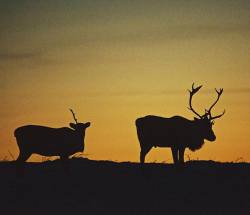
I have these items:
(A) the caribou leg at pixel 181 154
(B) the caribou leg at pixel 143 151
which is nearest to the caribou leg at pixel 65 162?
(B) the caribou leg at pixel 143 151

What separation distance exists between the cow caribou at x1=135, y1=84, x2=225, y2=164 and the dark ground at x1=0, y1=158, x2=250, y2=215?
825mm

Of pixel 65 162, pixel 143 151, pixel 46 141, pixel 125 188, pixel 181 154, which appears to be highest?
pixel 46 141

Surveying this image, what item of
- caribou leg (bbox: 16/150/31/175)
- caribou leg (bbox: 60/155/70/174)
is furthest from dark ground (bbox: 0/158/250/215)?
caribou leg (bbox: 16/150/31/175)

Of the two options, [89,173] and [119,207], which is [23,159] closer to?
[89,173]

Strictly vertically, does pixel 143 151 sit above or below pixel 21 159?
above

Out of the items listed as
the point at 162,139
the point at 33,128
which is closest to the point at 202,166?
the point at 162,139

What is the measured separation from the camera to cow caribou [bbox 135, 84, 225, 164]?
25.8 meters

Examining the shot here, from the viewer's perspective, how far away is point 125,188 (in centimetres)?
2094

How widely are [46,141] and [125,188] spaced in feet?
16.5

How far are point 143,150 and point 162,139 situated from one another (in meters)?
0.83

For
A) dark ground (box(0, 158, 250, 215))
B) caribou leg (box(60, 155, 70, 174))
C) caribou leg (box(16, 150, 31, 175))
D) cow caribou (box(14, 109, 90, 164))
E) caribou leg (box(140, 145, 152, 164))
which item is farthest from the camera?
caribou leg (box(140, 145, 152, 164))

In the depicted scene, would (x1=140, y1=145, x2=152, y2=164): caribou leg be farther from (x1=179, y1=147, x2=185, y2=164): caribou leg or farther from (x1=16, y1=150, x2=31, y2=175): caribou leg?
(x1=16, y1=150, x2=31, y2=175): caribou leg

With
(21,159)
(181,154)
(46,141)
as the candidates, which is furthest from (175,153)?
(21,159)

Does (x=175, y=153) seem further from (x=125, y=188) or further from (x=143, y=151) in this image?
(x=125, y=188)
